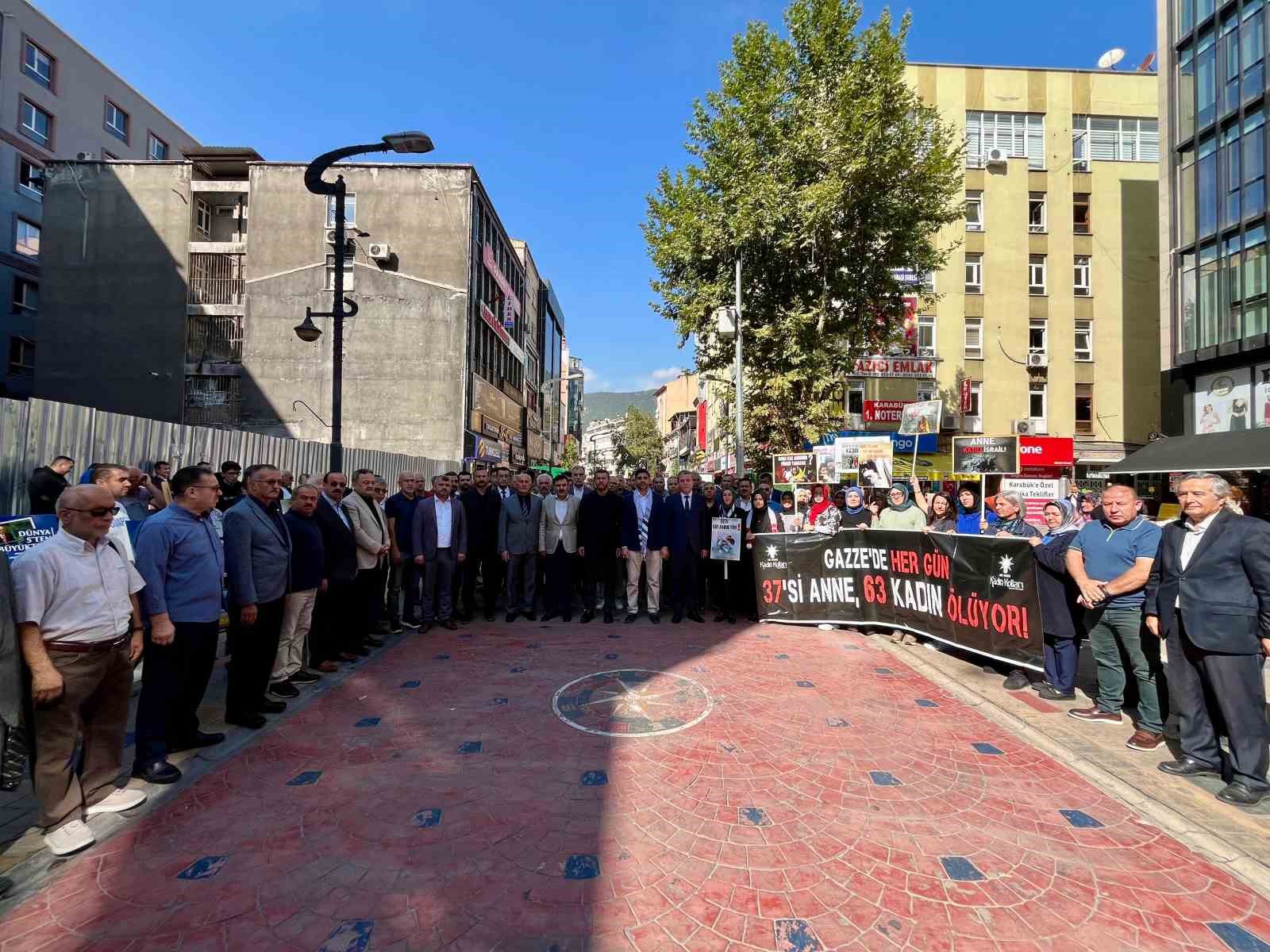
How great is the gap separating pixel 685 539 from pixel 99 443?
22.8ft

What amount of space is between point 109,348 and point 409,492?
24377 millimetres

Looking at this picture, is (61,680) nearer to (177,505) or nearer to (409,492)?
(177,505)

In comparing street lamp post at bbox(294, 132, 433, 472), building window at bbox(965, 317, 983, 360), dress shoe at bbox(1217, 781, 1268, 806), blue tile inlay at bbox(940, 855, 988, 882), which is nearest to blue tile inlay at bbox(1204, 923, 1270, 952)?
blue tile inlay at bbox(940, 855, 988, 882)

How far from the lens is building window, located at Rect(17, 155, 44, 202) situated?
92.5 feet

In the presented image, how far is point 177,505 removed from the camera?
4246 millimetres

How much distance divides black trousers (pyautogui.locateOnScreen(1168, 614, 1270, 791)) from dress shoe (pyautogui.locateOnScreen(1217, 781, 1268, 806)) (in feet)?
0.10

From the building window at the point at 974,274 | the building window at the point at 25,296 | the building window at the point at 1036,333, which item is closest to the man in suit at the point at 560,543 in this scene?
the building window at the point at 974,274

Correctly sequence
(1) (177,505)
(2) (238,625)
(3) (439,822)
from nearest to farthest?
(3) (439,822) < (1) (177,505) < (2) (238,625)

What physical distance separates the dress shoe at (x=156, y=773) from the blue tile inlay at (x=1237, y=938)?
565 centimetres

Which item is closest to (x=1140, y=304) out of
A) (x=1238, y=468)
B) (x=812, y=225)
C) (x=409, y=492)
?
(x=1238, y=468)

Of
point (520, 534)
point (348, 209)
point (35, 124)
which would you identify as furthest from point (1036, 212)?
point (35, 124)

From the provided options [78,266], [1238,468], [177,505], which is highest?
[78,266]

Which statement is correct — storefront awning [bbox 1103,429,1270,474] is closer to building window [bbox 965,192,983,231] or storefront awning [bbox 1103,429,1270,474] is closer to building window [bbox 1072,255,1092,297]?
building window [bbox 1072,255,1092,297]

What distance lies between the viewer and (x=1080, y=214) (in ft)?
94.1
